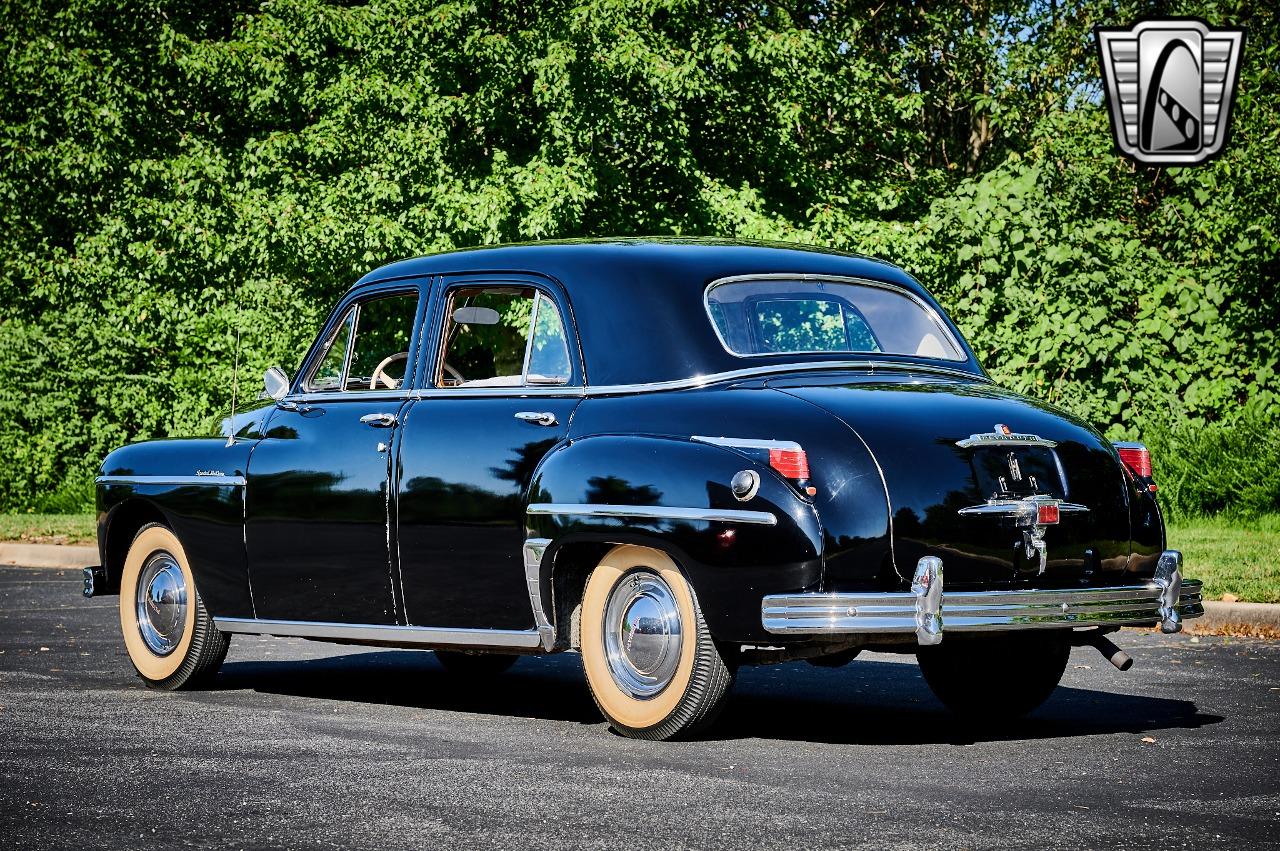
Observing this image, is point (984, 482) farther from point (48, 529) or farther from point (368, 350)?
point (48, 529)

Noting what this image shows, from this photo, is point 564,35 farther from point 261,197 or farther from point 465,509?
point 465,509

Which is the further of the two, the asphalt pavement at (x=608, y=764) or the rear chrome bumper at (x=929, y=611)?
the rear chrome bumper at (x=929, y=611)

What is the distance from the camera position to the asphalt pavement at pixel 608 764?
5.50 meters

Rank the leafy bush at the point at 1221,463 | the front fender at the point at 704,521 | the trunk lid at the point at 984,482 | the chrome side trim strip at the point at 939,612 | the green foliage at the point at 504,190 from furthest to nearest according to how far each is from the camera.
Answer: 1. the green foliage at the point at 504,190
2. the leafy bush at the point at 1221,463
3. the trunk lid at the point at 984,482
4. the front fender at the point at 704,521
5. the chrome side trim strip at the point at 939,612

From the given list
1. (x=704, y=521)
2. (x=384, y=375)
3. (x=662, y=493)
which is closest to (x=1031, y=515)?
(x=704, y=521)

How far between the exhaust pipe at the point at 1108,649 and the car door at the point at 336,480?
2843 mm

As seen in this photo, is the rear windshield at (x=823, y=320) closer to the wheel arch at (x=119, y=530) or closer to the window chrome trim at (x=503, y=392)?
the window chrome trim at (x=503, y=392)

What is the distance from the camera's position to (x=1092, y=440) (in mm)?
7379

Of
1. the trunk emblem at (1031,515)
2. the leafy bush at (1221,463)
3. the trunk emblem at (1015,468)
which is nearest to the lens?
the trunk emblem at (1031,515)

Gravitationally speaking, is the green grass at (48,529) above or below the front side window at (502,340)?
below

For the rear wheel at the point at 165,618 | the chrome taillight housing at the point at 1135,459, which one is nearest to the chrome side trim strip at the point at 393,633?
the rear wheel at the point at 165,618

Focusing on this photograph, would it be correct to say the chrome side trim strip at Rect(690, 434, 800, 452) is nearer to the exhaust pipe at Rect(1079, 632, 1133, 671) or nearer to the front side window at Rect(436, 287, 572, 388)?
the front side window at Rect(436, 287, 572, 388)

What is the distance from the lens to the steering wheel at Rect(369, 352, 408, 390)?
8.57 meters

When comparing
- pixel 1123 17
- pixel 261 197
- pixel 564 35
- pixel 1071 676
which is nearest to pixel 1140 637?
pixel 1071 676
